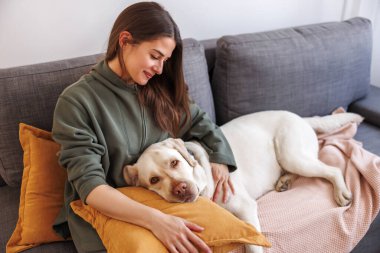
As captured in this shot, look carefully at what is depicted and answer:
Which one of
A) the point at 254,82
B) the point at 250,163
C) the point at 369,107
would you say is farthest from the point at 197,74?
the point at 369,107

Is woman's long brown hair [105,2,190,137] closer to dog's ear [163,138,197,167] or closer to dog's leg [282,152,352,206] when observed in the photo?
dog's ear [163,138,197,167]

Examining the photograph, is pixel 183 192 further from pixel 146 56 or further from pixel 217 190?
pixel 146 56

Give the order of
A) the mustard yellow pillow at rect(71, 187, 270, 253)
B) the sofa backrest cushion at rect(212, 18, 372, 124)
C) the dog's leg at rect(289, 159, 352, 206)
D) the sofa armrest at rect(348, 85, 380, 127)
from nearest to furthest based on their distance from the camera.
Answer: the mustard yellow pillow at rect(71, 187, 270, 253)
the dog's leg at rect(289, 159, 352, 206)
the sofa backrest cushion at rect(212, 18, 372, 124)
the sofa armrest at rect(348, 85, 380, 127)

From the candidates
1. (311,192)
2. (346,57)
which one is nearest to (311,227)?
(311,192)

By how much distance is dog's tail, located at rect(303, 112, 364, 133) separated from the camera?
6.34 ft

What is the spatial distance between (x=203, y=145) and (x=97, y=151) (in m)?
0.49

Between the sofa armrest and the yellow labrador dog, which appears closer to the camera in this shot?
the yellow labrador dog

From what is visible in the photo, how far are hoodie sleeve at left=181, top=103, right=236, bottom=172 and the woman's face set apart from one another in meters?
0.34

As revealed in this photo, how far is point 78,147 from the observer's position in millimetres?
1187

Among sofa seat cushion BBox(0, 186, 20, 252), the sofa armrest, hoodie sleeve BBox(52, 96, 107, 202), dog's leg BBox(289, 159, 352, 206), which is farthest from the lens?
the sofa armrest

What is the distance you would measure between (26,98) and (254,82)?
3.66ft

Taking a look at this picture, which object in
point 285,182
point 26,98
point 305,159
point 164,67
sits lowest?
point 285,182

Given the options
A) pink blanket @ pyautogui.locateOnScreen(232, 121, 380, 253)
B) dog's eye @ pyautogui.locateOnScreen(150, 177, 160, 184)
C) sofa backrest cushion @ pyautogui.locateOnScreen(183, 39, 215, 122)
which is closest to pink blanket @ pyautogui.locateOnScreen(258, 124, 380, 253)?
pink blanket @ pyautogui.locateOnScreen(232, 121, 380, 253)

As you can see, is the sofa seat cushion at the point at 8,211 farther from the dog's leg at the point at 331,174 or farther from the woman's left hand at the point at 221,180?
the dog's leg at the point at 331,174
